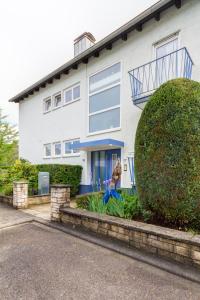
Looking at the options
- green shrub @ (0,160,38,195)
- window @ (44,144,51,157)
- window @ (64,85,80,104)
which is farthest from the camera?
window @ (44,144,51,157)

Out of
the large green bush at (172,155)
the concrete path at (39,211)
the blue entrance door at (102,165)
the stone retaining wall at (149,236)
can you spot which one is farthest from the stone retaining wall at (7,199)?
the large green bush at (172,155)

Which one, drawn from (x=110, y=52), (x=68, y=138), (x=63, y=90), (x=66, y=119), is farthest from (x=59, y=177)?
(x=110, y=52)

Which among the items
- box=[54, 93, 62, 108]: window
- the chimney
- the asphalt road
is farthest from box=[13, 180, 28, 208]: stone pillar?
the chimney

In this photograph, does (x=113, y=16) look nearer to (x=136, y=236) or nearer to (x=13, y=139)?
(x=13, y=139)

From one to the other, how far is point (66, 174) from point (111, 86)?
14.4 feet

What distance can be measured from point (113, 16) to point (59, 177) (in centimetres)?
982

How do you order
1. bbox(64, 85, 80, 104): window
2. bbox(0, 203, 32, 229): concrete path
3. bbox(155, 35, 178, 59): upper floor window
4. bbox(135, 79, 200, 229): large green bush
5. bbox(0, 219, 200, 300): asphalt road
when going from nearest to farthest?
bbox(0, 219, 200, 300): asphalt road → bbox(135, 79, 200, 229): large green bush → bbox(0, 203, 32, 229): concrete path → bbox(155, 35, 178, 59): upper floor window → bbox(64, 85, 80, 104): window

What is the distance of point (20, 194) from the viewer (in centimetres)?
818

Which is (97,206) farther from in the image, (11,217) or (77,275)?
(11,217)

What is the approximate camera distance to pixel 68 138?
11.9 metres

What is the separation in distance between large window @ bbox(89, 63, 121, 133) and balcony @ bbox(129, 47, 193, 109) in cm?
115

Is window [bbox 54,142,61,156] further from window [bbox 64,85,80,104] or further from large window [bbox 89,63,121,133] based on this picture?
large window [bbox 89,63,121,133]

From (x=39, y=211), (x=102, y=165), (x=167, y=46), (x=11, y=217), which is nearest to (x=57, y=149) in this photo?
(x=102, y=165)

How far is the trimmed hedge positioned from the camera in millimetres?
10188
